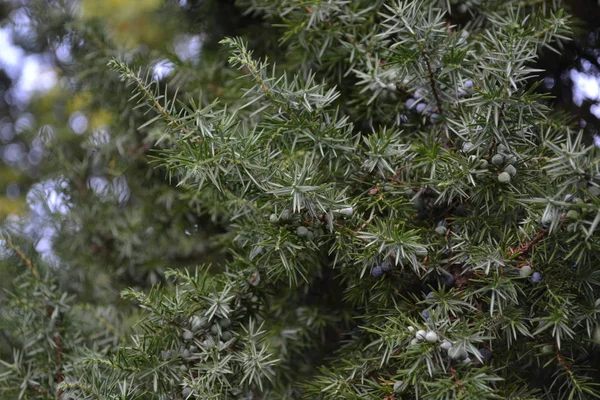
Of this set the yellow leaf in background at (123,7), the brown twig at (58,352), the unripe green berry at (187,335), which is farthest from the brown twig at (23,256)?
the yellow leaf in background at (123,7)

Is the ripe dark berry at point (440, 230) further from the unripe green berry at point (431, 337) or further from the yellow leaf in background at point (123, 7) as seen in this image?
the yellow leaf in background at point (123, 7)

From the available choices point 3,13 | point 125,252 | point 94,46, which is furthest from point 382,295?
point 3,13

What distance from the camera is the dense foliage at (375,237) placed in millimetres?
642

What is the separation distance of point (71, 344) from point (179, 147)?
468 millimetres

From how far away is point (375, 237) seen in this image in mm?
660

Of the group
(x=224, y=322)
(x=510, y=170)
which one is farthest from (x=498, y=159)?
(x=224, y=322)

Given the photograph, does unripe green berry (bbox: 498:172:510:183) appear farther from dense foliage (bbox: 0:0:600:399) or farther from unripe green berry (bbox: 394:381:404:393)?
unripe green berry (bbox: 394:381:404:393)

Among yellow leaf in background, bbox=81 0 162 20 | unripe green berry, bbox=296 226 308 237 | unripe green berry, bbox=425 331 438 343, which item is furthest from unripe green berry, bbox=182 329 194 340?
yellow leaf in background, bbox=81 0 162 20

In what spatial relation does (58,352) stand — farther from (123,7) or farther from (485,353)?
(123,7)

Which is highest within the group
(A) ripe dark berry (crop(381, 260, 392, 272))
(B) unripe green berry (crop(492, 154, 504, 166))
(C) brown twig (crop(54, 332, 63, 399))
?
(B) unripe green berry (crop(492, 154, 504, 166))

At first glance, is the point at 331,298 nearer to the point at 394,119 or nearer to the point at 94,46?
the point at 394,119

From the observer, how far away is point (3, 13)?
68.1 inches

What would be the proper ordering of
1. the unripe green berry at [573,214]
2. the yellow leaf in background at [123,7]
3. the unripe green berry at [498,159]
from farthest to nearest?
Result: the yellow leaf in background at [123,7], the unripe green berry at [498,159], the unripe green berry at [573,214]

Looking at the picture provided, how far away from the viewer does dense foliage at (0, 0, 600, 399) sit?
0.64 m
